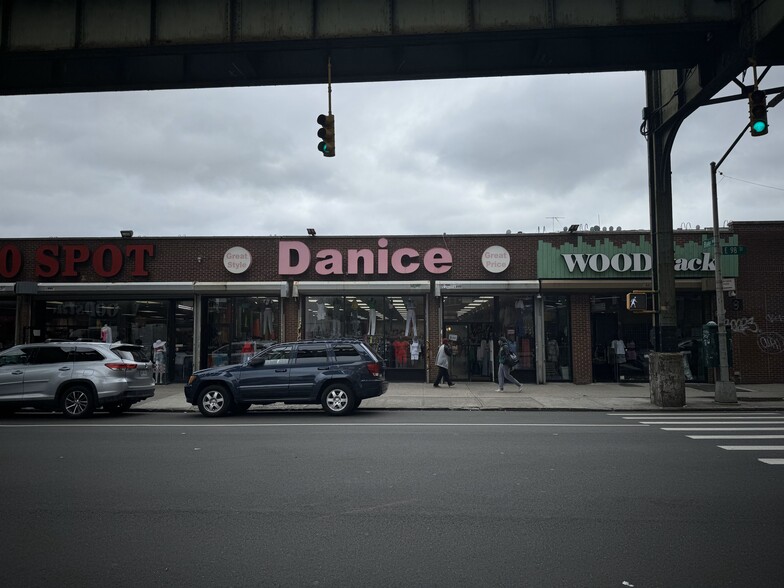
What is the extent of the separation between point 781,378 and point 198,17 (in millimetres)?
20971

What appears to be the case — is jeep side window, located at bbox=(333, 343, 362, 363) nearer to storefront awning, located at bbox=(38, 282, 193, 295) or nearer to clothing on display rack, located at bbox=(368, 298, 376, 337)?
clothing on display rack, located at bbox=(368, 298, 376, 337)

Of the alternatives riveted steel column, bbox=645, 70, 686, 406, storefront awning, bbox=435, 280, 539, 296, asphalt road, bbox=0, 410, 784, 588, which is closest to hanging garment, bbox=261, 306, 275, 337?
storefront awning, bbox=435, 280, 539, 296

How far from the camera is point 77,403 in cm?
1299

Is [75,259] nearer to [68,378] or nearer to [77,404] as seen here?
[68,378]

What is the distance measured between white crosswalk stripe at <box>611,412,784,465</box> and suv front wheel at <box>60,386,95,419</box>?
12060mm

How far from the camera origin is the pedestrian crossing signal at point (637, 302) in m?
14.7

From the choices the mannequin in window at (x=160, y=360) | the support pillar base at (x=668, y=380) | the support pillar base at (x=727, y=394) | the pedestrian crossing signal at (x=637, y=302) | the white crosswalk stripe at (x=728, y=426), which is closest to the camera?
the white crosswalk stripe at (x=728, y=426)

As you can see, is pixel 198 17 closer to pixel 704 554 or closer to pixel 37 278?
pixel 704 554

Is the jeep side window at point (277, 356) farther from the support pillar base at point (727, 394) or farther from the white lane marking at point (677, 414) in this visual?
the support pillar base at point (727, 394)

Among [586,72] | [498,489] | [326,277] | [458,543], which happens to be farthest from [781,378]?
[458,543]

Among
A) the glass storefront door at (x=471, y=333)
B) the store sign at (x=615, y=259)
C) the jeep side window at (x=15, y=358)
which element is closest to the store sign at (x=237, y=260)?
the glass storefront door at (x=471, y=333)

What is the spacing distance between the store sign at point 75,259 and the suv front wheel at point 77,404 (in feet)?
29.6

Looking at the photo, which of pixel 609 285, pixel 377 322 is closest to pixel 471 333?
pixel 377 322

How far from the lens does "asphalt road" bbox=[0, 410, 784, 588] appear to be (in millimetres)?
4309
